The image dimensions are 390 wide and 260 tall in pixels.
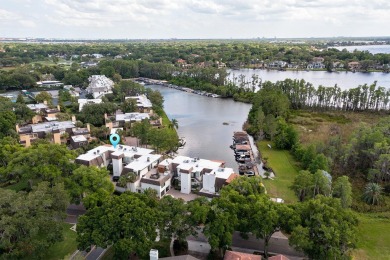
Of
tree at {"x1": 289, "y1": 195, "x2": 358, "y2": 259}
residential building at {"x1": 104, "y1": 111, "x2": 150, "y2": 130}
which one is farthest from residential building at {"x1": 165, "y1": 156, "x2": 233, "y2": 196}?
residential building at {"x1": 104, "y1": 111, "x2": 150, "y2": 130}

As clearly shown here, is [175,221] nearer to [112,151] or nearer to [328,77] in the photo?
[112,151]

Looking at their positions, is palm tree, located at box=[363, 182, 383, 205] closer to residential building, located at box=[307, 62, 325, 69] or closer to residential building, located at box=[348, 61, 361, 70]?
residential building, located at box=[348, 61, 361, 70]

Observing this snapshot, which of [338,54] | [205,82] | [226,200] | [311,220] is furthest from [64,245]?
[338,54]

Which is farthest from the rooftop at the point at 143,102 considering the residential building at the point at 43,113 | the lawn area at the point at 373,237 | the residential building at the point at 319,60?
the residential building at the point at 319,60

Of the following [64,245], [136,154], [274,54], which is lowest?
[64,245]

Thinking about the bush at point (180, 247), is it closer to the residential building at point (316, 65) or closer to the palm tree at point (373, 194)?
the palm tree at point (373, 194)

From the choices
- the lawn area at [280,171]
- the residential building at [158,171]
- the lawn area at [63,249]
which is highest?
the residential building at [158,171]

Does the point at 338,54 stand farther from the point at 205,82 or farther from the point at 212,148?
the point at 212,148
